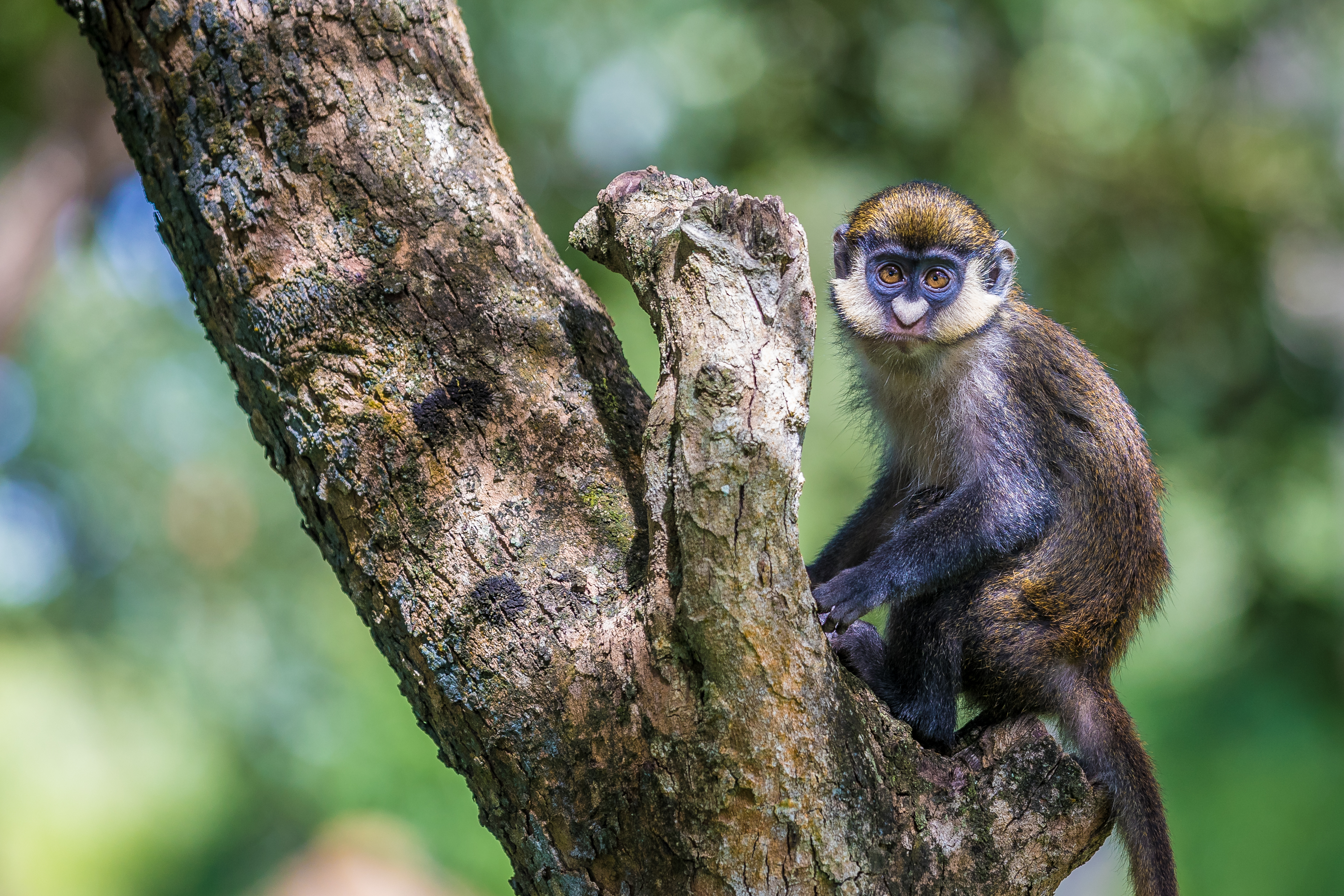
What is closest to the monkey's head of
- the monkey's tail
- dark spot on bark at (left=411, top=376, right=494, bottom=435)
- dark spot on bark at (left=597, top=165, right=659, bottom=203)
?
dark spot on bark at (left=597, top=165, right=659, bottom=203)

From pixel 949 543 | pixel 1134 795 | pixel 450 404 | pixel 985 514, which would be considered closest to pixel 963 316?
pixel 985 514

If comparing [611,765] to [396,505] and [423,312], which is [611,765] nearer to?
[396,505]

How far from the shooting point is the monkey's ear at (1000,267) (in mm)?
4992

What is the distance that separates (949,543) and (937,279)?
1.30 m

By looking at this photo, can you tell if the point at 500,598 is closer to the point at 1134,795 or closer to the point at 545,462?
the point at 545,462

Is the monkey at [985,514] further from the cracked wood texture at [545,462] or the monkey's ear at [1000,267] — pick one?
the cracked wood texture at [545,462]

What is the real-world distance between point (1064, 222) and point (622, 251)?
1166cm

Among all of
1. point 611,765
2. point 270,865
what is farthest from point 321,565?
point 611,765

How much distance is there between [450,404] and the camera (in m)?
3.48

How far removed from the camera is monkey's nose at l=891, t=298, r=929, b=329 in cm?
477

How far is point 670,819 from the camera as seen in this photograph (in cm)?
303

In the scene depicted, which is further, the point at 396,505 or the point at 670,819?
the point at 396,505

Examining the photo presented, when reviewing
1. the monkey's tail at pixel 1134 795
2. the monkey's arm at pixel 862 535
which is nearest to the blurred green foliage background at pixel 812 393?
the monkey's arm at pixel 862 535

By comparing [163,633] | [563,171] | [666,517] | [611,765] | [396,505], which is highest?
[563,171]
